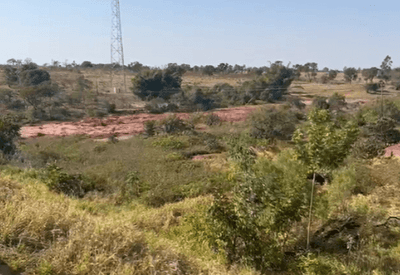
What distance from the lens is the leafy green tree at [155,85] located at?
36.4 m

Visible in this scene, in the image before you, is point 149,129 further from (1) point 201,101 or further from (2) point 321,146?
(2) point 321,146

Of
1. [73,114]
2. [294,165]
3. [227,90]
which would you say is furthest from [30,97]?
[294,165]

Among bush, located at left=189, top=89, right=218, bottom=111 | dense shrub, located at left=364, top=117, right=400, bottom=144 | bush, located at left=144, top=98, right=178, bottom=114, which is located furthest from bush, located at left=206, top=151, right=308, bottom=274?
bush, located at left=189, top=89, right=218, bottom=111

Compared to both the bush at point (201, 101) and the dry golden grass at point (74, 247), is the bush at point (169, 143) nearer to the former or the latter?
the dry golden grass at point (74, 247)

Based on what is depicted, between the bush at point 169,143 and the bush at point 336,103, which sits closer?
the bush at point 169,143

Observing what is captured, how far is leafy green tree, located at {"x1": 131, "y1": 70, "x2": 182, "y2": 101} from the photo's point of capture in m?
36.4

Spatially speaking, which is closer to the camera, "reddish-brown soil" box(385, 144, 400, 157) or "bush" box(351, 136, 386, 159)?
"bush" box(351, 136, 386, 159)

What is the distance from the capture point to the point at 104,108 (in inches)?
1186

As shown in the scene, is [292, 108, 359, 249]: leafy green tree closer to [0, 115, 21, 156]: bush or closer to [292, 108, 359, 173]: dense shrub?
[292, 108, 359, 173]: dense shrub

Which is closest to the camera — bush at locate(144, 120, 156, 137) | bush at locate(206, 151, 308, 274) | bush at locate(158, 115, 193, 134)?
bush at locate(206, 151, 308, 274)

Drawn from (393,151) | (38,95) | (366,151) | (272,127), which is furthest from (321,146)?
(38,95)

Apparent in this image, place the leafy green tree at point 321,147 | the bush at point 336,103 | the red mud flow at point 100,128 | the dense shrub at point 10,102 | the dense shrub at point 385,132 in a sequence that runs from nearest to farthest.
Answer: the leafy green tree at point 321,147 < the dense shrub at point 385,132 < the red mud flow at point 100,128 < the bush at point 336,103 < the dense shrub at point 10,102

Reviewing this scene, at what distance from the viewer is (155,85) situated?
1483 inches

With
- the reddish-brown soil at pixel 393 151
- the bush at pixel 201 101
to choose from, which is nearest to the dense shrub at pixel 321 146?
the reddish-brown soil at pixel 393 151
